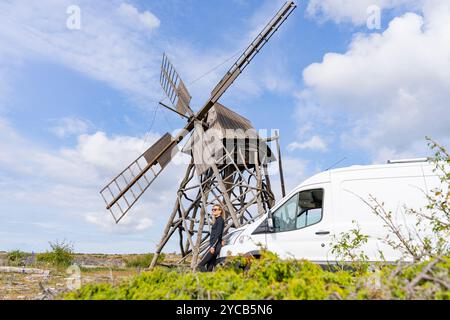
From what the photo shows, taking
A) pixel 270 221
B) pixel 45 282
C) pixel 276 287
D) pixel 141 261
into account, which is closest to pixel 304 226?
pixel 270 221

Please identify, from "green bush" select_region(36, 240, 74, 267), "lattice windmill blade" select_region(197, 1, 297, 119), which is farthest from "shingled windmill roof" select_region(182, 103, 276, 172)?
"green bush" select_region(36, 240, 74, 267)

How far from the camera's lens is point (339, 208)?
22.3 ft

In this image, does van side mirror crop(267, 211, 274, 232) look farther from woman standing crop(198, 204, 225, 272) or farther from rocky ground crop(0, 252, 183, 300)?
rocky ground crop(0, 252, 183, 300)

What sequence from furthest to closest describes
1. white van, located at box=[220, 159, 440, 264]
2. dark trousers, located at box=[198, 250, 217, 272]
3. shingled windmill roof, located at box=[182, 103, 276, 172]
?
shingled windmill roof, located at box=[182, 103, 276, 172] < dark trousers, located at box=[198, 250, 217, 272] < white van, located at box=[220, 159, 440, 264]

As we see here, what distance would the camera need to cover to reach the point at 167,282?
9.71 feet

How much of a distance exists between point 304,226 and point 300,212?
1.32 ft

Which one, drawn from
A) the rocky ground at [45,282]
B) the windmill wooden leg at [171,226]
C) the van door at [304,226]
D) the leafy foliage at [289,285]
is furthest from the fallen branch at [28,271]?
the leafy foliage at [289,285]

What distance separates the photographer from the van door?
6707 mm

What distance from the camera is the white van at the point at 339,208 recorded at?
21.4ft

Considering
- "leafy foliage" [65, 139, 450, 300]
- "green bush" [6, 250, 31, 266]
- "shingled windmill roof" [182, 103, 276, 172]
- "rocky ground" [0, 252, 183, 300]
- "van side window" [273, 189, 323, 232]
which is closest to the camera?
"leafy foliage" [65, 139, 450, 300]

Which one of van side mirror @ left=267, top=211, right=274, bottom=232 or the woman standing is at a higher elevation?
van side mirror @ left=267, top=211, right=274, bottom=232
